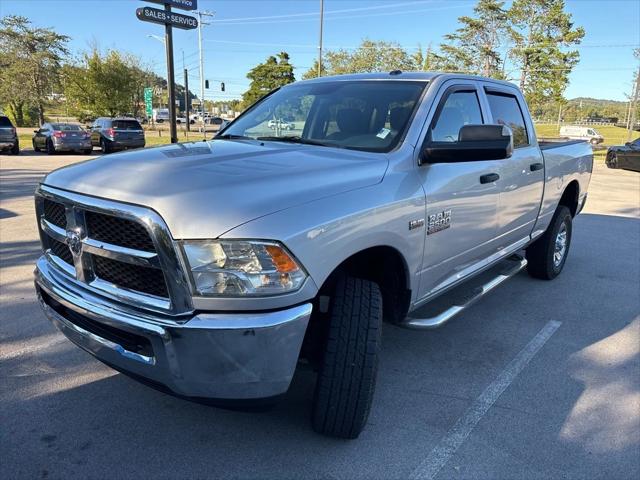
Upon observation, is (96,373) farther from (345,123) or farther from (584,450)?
(584,450)

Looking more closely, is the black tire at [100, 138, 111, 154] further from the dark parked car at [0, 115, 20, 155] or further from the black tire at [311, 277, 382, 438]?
the black tire at [311, 277, 382, 438]

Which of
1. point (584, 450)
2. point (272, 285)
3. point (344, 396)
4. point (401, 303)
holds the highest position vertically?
point (272, 285)

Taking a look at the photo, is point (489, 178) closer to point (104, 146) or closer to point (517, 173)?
point (517, 173)

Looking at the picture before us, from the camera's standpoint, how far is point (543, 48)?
3372cm

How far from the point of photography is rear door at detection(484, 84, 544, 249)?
12.9 ft

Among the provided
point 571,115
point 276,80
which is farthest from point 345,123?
point 571,115

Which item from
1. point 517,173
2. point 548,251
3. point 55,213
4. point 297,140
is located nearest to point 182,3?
Answer: point 548,251

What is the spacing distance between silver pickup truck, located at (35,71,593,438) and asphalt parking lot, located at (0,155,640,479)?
0.37 m

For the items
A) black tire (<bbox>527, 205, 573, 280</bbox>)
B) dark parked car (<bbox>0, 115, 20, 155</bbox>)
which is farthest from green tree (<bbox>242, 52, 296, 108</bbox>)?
black tire (<bbox>527, 205, 573, 280</bbox>)

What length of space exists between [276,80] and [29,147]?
36.4 m

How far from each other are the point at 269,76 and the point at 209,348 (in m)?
60.6

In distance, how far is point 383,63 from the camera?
4053 centimetres

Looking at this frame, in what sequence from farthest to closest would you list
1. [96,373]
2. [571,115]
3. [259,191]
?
1. [571,115]
2. [96,373]
3. [259,191]

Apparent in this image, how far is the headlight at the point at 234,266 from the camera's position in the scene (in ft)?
6.61
